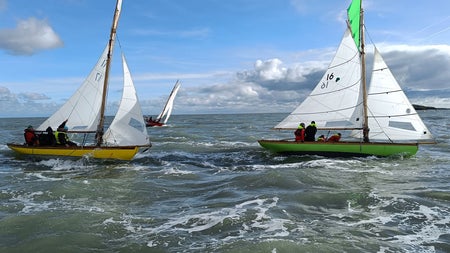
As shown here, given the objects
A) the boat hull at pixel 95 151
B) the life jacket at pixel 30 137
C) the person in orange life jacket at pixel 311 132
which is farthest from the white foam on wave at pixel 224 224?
the life jacket at pixel 30 137

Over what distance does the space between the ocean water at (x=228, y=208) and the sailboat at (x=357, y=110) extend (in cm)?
136

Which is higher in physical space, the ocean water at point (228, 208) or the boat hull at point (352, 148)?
the boat hull at point (352, 148)

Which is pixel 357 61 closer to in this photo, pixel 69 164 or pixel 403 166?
pixel 403 166

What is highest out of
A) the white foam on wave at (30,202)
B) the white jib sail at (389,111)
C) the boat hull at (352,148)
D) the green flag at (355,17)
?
the green flag at (355,17)

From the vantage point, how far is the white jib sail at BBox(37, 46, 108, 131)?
78.3ft

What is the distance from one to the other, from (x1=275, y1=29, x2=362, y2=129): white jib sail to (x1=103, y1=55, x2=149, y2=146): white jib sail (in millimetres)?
10487

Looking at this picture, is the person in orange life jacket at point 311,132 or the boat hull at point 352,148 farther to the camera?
the person in orange life jacket at point 311,132

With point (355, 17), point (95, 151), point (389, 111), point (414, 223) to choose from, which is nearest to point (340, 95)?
point (389, 111)

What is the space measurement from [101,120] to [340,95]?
49.3ft

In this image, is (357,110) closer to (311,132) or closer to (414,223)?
(311,132)

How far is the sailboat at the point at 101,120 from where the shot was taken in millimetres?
22328

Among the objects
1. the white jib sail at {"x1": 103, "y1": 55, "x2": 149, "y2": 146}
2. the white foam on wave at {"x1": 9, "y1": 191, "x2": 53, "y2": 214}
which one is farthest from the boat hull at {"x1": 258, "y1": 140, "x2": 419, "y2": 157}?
the white foam on wave at {"x1": 9, "y1": 191, "x2": 53, "y2": 214}

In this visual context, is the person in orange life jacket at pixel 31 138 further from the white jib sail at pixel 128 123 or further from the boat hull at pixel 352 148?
the boat hull at pixel 352 148

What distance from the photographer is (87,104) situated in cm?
2383
